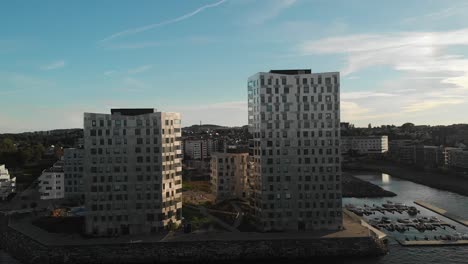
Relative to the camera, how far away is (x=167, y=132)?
235 ft

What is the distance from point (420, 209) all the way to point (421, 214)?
679 centimetres

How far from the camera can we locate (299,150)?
7150cm

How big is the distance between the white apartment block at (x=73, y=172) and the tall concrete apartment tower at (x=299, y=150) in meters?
48.5

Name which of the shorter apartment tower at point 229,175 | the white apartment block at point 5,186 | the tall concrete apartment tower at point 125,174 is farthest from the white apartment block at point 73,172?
the tall concrete apartment tower at point 125,174

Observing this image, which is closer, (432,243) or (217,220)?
(432,243)

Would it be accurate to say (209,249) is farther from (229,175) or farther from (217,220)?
(229,175)

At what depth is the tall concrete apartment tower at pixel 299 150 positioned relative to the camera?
71000 millimetres

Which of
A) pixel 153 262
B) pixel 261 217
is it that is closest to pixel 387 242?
pixel 261 217

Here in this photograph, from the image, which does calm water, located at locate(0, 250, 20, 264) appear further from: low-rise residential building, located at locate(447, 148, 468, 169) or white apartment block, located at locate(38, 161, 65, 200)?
low-rise residential building, located at locate(447, 148, 468, 169)

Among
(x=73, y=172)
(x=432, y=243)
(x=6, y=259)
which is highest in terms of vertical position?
(x=73, y=172)

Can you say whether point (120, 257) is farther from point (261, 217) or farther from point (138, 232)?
point (261, 217)

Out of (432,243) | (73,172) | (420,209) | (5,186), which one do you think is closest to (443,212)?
(420,209)

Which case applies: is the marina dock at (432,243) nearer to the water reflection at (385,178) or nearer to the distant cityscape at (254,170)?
the distant cityscape at (254,170)

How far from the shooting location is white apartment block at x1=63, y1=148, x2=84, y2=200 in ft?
333
